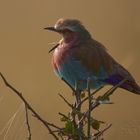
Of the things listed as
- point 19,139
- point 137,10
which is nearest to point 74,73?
point 19,139

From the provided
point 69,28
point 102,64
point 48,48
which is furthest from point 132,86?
point 48,48

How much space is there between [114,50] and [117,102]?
15.0 inches

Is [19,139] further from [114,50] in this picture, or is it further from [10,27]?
[10,27]

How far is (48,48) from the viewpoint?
4.23 meters

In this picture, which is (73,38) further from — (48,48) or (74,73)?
(48,48)

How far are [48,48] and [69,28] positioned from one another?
1562 millimetres

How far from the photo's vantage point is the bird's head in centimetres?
265

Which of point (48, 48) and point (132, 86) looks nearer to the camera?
point (132, 86)

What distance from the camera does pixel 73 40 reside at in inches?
108

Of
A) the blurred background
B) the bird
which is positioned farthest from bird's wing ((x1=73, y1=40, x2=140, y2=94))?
the blurred background

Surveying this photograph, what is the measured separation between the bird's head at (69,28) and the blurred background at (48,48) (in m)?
0.62

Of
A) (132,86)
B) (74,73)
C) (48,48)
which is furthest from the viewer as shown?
(48,48)

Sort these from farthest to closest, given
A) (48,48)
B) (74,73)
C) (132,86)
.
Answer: (48,48)
(74,73)
(132,86)

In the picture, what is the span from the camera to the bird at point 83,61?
2605 millimetres
